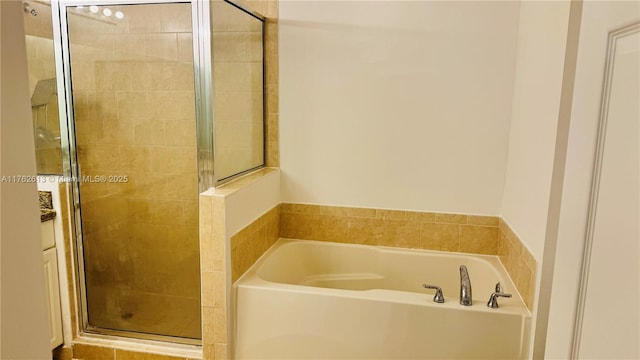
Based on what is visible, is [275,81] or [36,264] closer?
[36,264]

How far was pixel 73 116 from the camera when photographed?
246 cm

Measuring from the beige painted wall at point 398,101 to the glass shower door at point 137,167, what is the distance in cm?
67

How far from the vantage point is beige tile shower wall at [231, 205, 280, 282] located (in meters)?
2.19

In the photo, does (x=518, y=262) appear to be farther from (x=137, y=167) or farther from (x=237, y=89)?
(x=137, y=167)

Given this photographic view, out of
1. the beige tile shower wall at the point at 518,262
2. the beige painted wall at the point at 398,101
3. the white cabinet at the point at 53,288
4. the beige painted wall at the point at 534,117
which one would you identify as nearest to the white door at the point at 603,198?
the beige painted wall at the point at 534,117

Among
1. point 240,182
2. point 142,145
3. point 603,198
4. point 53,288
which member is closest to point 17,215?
point 603,198

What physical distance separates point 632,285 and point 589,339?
0.51ft

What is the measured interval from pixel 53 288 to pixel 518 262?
2.42 m

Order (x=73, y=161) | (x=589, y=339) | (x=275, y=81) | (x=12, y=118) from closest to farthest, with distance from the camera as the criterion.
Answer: (x=12, y=118), (x=589, y=339), (x=73, y=161), (x=275, y=81)

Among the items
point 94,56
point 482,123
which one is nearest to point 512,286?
point 482,123

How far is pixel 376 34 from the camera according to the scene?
2.57m

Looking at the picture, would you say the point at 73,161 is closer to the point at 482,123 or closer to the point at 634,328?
the point at 482,123

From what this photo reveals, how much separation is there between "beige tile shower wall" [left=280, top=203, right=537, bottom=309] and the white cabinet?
4.32ft

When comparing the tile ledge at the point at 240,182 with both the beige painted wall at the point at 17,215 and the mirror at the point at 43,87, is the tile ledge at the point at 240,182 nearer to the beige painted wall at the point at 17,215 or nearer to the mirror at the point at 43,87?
the mirror at the point at 43,87
